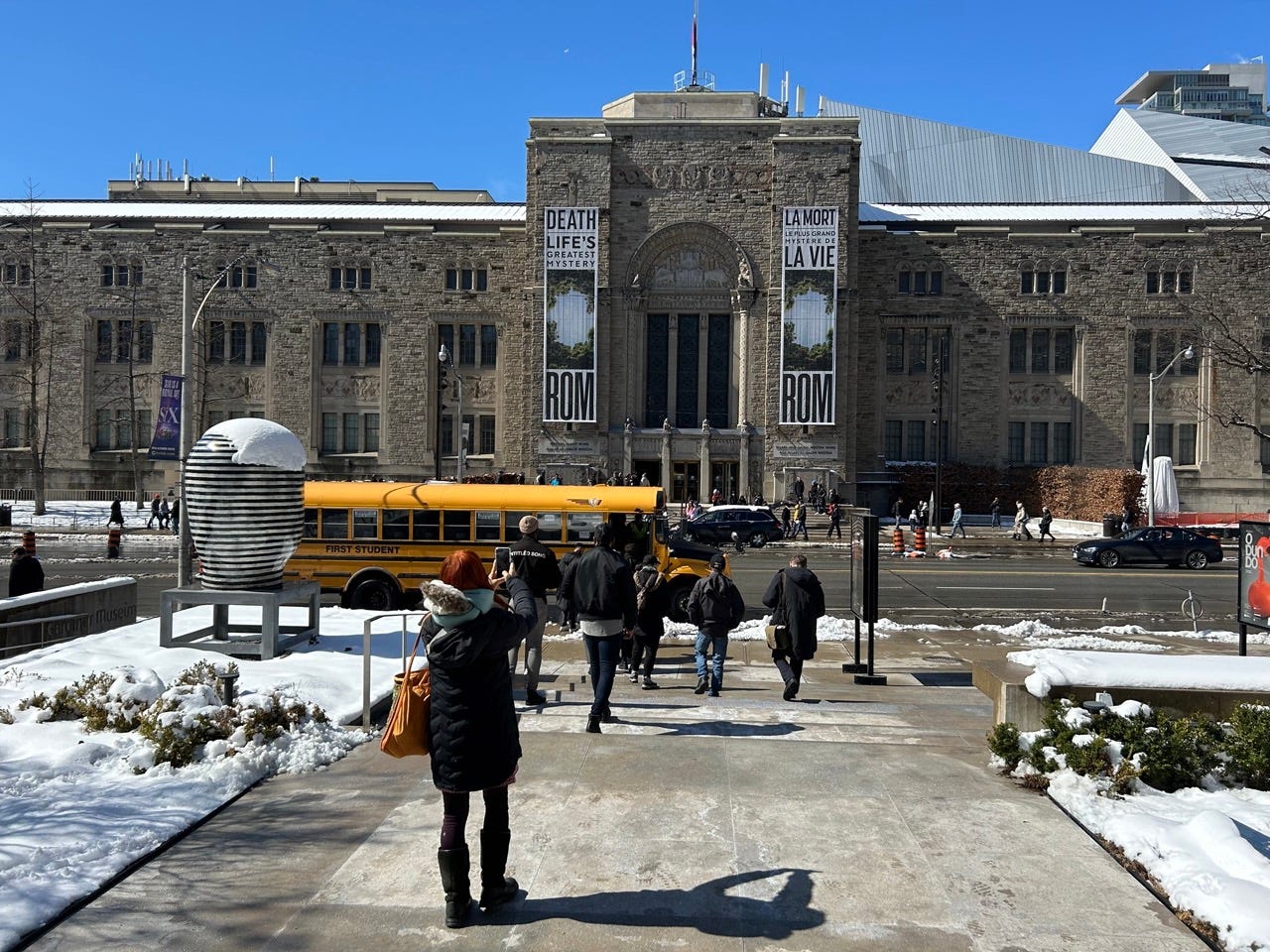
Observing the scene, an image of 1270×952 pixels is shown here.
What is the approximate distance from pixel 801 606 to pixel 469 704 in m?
6.88

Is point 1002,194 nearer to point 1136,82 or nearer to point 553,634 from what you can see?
point 553,634

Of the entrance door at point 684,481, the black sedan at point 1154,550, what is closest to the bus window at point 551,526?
the black sedan at point 1154,550

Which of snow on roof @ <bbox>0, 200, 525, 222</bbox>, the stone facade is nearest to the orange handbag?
the stone facade

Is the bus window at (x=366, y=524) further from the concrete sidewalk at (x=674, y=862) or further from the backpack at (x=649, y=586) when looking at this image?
the concrete sidewalk at (x=674, y=862)

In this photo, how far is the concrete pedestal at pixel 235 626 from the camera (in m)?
11.4

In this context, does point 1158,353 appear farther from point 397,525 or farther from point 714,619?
point 714,619

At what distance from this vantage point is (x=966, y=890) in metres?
5.44

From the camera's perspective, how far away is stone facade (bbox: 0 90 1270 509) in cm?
4988

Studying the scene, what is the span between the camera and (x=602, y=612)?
879cm

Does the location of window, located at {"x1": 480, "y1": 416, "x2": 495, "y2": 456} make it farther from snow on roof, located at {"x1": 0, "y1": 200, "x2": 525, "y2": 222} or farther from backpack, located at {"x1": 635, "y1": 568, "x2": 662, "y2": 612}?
backpack, located at {"x1": 635, "y1": 568, "x2": 662, "y2": 612}

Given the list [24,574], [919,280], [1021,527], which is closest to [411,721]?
[24,574]

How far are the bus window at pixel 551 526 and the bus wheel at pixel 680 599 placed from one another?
2.97 metres

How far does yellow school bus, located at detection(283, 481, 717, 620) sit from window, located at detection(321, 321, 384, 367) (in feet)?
115

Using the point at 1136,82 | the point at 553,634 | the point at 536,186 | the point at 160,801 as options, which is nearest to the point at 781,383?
the point at 536,186
